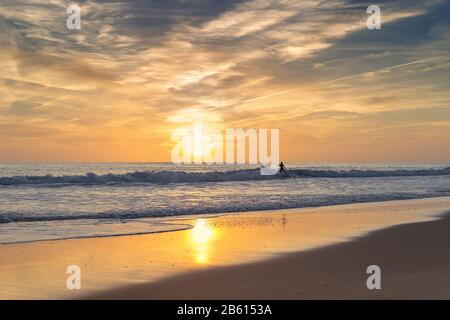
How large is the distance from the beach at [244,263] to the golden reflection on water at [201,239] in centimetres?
3

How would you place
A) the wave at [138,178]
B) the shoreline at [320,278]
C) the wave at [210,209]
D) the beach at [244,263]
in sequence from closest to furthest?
the shoreline at [320,278] → the beach at [244,263] → the wave at [210,209] → the wave at [138,178]

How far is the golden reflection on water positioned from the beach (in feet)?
0.09

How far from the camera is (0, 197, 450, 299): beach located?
27.0 ft

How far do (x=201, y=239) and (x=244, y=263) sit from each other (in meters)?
3.50

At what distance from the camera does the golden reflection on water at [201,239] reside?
443 inches

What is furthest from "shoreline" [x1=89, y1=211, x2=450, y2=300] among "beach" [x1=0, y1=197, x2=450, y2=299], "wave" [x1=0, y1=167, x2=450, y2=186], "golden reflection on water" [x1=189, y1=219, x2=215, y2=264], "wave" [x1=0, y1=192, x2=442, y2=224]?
"wave" [x1=0, y1=167, x2=450, y2=186]

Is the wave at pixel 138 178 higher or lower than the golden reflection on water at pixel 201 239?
higher

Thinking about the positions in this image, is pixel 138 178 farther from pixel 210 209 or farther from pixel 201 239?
pixel 201 239

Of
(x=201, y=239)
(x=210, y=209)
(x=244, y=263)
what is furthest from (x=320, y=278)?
(x=210, y=209)

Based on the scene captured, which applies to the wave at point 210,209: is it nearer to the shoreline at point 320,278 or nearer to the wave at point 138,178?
the shoreline at point 320,278

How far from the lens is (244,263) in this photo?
10477mm

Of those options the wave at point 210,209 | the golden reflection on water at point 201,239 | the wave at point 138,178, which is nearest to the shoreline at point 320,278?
the golden reflection on water at point 201,239

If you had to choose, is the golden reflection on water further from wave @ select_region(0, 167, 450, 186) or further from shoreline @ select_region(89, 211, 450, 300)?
wave @ select_region(0, 167, 450, 186)
